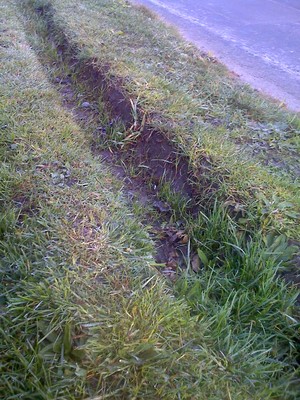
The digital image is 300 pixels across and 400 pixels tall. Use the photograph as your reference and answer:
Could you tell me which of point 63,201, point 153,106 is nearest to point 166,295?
point 63,201

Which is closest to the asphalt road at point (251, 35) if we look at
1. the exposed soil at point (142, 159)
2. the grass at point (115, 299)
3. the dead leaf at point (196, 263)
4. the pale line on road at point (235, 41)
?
the pale line on road at point (235, 41)

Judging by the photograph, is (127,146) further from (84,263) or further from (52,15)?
(52,15)

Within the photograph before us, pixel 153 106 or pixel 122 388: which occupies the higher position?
pixel 153 106

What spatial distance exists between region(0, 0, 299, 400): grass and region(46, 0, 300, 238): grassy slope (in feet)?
0.68

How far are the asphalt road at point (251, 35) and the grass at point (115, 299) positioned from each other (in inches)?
121

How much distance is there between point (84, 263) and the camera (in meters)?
2.36

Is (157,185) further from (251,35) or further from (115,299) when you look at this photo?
(251,35)

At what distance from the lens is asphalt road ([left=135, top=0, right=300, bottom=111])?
19.5 feet

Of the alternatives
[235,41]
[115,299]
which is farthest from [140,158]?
[235,41]

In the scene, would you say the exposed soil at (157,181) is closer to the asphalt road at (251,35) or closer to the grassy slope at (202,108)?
the grassy slope at (202,108)

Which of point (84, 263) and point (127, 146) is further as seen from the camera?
point (127, 146)

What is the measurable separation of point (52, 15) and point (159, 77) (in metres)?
2.30

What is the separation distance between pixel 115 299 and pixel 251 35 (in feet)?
21.5

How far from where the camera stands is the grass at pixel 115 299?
6.23ft
